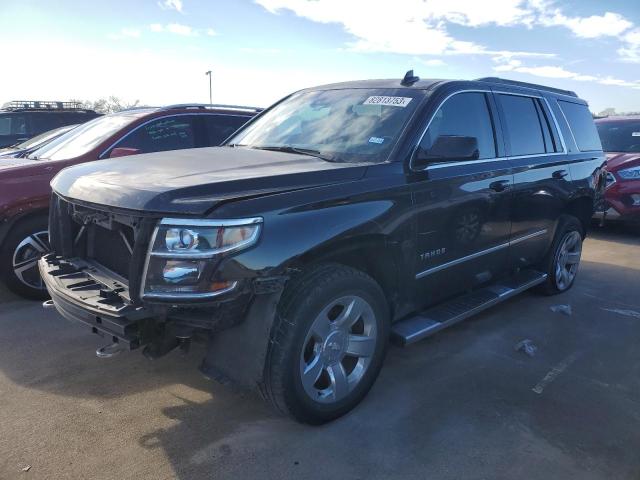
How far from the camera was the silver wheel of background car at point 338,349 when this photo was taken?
289 centimetres

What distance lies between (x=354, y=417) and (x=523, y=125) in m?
2.98

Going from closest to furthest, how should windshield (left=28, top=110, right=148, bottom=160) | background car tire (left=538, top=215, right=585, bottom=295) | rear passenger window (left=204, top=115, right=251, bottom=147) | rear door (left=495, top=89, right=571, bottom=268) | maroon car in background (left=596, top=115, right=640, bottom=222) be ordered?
rear door (left=495, top=89, right=571, bottom=268)
background car tire (left=538, top=215, right=585, bottom=295)
windshield (left=28, top=110, right=148, bottom=160)
rear passenger window (left=204, top=115, right=251, bottom=147)
maroon car in background (left=596, top=115, right=640, bottom=222)

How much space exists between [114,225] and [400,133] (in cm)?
186

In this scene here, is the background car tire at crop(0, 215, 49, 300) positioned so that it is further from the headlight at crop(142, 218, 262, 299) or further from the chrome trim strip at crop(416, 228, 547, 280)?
the chrome trim strip at crop(416, 228, 547, 280)

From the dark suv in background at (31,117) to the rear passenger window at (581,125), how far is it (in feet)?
30.3

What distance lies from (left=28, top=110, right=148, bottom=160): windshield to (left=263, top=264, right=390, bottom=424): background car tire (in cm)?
358

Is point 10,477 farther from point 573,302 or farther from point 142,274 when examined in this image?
point 573,302

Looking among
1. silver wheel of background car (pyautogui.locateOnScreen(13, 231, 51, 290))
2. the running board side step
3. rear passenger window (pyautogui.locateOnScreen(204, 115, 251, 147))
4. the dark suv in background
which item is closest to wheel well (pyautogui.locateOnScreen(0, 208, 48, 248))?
silver wheel of background car (pyautogui.locateOnScreen(13, 231, 51, 290))

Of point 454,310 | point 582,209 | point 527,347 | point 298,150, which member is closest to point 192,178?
point 298,150

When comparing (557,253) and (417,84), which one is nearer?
(417,84)

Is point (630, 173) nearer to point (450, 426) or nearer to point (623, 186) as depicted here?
point (623, 186)

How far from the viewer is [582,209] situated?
18.6 feet

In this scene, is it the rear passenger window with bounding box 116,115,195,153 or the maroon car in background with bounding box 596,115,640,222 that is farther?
the maroon car in background with bounding box 596,115,640,222

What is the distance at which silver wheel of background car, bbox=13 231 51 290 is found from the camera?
185 inches
